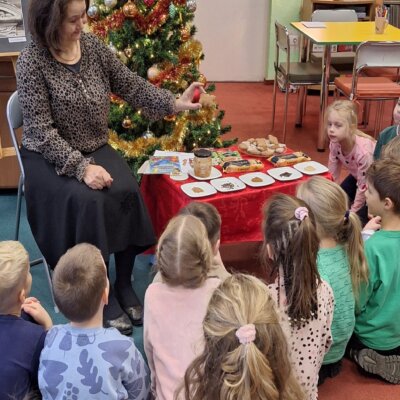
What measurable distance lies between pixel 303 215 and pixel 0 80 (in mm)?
2301

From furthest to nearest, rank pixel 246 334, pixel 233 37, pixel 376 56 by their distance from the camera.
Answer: pixel 233 37 < pixel 376 56 < pixel 246 334

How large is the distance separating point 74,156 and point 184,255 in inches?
32.6

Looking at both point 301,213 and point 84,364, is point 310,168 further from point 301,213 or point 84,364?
point 84,364

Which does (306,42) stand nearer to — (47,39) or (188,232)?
(47,39)

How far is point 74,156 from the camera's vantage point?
7.57 ft

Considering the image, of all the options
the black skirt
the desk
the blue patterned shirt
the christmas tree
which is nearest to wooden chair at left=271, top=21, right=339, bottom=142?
the desk

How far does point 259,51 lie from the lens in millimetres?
6090

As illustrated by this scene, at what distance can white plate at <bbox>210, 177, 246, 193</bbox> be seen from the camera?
2.47 m

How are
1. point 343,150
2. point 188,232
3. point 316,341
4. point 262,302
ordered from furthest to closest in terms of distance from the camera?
point 343,150 < point 316,341 < point 188,232 < point 262,302

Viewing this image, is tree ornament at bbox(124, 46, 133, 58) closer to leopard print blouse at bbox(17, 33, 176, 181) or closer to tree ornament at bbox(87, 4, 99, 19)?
tree ornament at bbox(87, 4, 99, 19)

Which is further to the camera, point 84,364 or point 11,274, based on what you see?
point 11,274

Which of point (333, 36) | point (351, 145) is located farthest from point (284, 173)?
point (333, 36)

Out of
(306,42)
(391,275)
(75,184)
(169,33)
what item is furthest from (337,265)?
(306,42)

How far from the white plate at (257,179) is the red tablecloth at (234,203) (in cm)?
2
